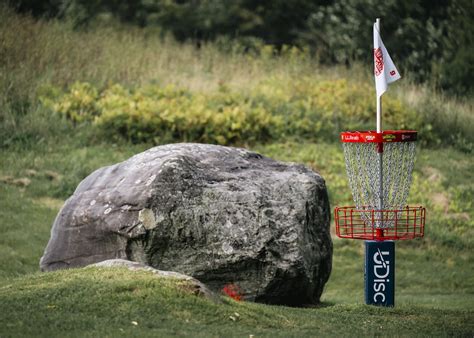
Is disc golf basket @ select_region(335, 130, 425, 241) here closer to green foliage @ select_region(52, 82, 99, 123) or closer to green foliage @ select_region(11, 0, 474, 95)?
green foliage @ select_region(52, 82, 99, 123)

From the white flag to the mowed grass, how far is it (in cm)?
231

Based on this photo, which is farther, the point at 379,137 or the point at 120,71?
the point at 120,71

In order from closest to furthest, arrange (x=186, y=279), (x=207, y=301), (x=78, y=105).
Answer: (x=207, y=301) < (x=186, y=279) < (x=78, y=105)

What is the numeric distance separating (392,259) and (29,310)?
12.5 ft

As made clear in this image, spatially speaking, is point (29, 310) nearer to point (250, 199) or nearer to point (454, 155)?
point (250, 199)

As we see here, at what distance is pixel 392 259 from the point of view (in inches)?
381

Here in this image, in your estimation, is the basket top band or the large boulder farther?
the large boulder

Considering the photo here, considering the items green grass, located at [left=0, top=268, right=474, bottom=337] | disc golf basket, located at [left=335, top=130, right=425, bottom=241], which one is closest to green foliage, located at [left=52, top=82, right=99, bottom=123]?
disc golf basket, located at [left=335, top=130, right=425, bottom=241]

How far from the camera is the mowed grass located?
781 cm

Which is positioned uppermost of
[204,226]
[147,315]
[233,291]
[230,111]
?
[230,111]

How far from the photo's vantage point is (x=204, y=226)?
1002 cm

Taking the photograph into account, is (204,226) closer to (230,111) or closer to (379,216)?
(379,216)

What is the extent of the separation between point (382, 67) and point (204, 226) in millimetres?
2515

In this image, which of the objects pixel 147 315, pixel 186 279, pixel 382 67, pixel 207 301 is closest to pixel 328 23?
pixel 382 67
